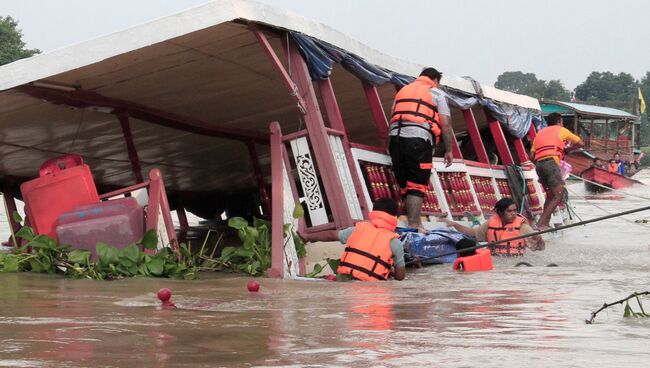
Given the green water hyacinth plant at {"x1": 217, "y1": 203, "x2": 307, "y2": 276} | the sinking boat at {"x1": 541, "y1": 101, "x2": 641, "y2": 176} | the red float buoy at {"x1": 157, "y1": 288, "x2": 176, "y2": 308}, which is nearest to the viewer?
the red float buoy at {"x1": 157, "y1": 288, "x2": 176, "y2": 308}

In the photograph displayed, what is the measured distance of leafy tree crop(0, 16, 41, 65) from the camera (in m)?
62.4

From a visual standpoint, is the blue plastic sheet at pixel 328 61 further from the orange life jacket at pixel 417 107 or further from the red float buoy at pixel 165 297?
the red float buoy at pixel 165 297

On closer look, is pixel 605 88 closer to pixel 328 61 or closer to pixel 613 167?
pixel 613 167

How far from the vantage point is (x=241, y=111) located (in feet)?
42.0

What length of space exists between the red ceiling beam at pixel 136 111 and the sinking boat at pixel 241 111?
18mm

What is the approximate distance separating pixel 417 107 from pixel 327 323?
5275 mm

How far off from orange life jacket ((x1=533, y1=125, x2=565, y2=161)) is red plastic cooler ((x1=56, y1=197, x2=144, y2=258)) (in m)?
7.11

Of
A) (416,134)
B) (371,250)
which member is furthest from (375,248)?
(416,134)

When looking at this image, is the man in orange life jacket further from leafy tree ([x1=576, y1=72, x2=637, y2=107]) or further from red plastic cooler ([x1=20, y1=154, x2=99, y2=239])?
leafy tree ([x1=576, y1=72, x2=637, y2=107])

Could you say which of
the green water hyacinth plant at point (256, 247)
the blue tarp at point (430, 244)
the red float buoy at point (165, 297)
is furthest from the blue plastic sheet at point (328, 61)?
the red float buoy at point (165, 297)

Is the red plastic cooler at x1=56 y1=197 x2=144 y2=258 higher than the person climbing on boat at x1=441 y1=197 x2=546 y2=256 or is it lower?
higher

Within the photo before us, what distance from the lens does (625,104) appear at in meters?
61.2

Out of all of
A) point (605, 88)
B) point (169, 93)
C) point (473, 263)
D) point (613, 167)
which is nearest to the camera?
point (473, 263)

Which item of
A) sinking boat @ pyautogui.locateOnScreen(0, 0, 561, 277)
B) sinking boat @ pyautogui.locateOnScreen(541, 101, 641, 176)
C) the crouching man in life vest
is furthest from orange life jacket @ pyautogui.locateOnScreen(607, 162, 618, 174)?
the crouching man in life vest
